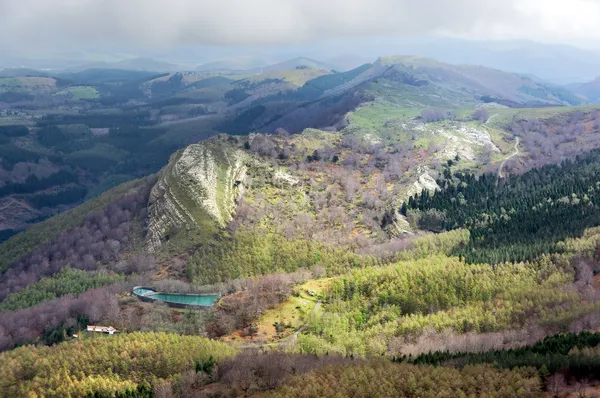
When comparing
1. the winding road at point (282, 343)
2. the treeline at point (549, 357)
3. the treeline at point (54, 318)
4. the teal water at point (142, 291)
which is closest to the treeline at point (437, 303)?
the winding road at point (282, 343)

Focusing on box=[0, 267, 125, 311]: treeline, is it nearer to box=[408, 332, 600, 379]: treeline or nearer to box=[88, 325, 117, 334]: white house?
box=[88, 325, 117, 334]: white house

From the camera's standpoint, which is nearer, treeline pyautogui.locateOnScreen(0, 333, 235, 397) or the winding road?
treeline pyautogui.locateOnScreen(0, 333, 235, 397)

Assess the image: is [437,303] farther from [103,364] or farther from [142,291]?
[142,291]

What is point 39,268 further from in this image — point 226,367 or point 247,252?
point 226,367

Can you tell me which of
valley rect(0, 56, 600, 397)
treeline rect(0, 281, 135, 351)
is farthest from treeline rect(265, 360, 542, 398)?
treeline rect(0, 281, 135, 351)

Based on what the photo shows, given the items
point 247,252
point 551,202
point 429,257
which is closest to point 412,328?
point 429,257

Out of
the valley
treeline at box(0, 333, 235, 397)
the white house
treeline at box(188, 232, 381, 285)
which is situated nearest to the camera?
the valley
